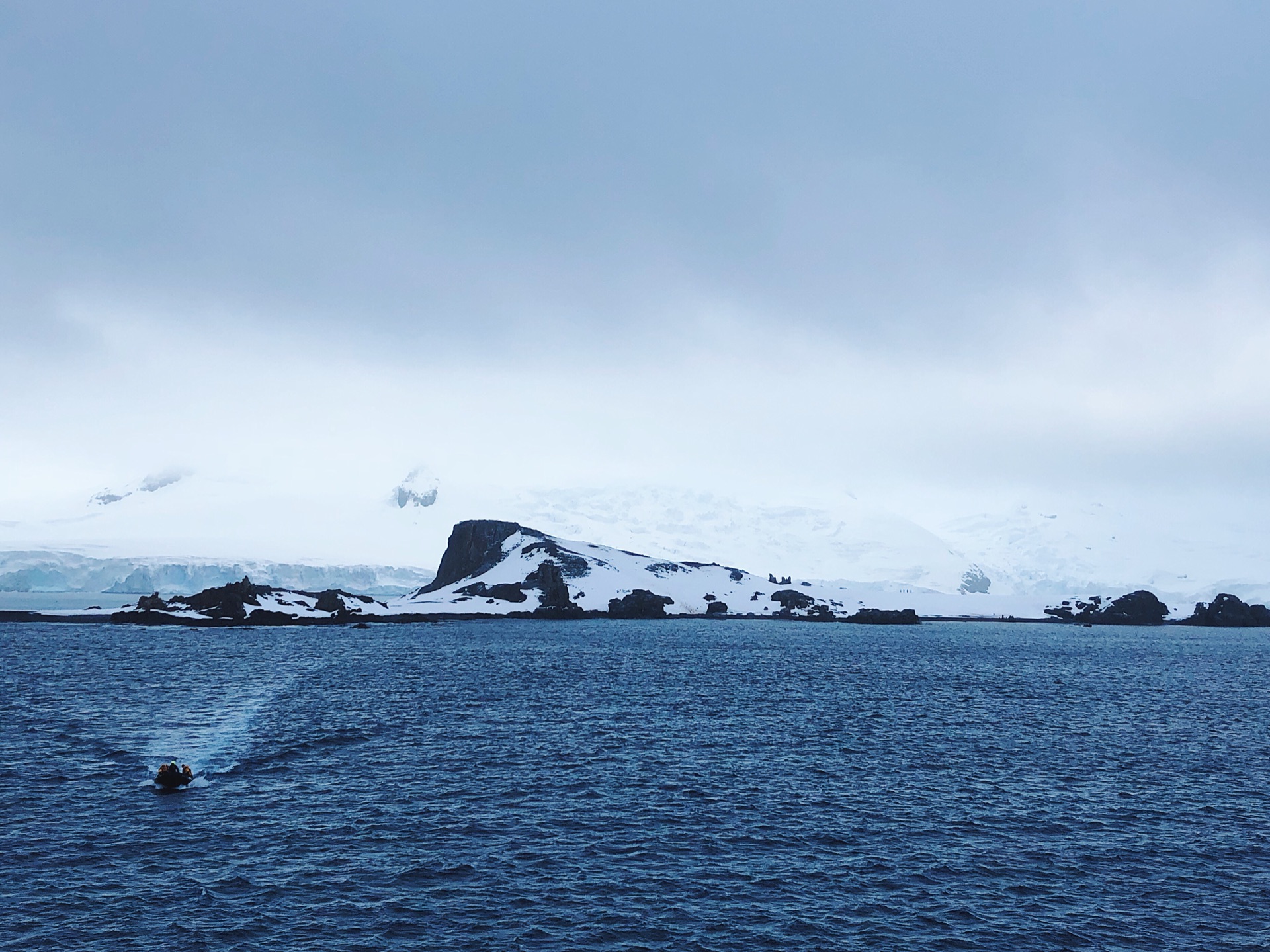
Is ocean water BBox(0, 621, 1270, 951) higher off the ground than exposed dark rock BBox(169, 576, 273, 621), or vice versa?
exposed dark rock BBox(169, 576, 273, 621)

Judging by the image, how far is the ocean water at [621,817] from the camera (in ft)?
109

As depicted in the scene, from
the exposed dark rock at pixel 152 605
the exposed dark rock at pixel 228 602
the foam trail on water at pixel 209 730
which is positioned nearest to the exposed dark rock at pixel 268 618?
the exposed dark rock at pixel 228 602

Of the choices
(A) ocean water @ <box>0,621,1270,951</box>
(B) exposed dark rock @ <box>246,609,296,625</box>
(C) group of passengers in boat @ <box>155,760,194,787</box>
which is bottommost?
(A) ocean water @ <box>0,621,1270,951</box>

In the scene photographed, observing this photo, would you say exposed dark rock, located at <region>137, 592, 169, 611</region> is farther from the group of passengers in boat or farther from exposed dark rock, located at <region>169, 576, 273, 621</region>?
the group of passengers in boat

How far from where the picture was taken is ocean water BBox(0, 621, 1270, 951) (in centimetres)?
3309

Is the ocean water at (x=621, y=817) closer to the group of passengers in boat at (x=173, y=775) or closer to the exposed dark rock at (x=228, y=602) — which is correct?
the group of passengers in boat at (x=173, y=775)

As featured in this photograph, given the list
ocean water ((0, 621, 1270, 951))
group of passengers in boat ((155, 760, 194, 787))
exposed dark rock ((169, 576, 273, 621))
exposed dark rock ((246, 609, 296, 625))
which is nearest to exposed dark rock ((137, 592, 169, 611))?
exposed dark rock ((169, 576, 273, 621))

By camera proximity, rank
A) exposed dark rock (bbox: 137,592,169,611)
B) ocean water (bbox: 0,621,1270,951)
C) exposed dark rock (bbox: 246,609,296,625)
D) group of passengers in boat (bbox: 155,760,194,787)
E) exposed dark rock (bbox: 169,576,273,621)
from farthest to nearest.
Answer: exposed dark rock (bbox: 246,609,296,625) → exposed dark rock (bbox: 137,592,169,611) → exposed dark rock (bbox: 169,576,273,621) → group of passengers in boat (bbox: 155,760,194,787) → ocean water (bbox: 0,621,1270,951)

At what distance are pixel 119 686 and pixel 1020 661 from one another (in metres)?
122

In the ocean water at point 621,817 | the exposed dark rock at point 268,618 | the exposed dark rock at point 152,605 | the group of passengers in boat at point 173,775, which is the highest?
the exposed dark rock at point 152,605

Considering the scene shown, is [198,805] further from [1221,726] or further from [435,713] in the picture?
[1221,726]

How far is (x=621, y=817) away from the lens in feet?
151

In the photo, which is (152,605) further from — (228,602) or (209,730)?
(209,730)

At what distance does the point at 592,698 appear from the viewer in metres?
86.4
